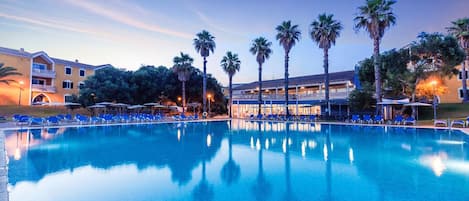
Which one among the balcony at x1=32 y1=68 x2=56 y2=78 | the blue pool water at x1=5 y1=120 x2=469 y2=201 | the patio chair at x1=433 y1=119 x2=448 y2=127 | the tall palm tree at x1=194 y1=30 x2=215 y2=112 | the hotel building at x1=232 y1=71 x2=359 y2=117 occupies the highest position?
the tall palm tree at x1=194 y1=30 x2=215 y2=112

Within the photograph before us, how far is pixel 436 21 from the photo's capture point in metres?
27.1

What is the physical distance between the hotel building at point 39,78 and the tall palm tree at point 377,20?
3388cm

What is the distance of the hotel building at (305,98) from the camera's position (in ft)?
97.7

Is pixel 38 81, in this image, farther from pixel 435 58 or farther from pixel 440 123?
pixel 435 58

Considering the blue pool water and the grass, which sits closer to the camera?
the blue pool water

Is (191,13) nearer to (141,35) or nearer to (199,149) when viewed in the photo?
(141,35)

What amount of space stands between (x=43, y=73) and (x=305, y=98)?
109 feet

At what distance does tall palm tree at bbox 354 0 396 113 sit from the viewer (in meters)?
22.5

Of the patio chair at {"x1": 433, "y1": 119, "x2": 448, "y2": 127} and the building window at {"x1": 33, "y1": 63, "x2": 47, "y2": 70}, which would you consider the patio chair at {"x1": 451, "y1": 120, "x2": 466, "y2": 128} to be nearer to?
the patio chair at {"x1": 433, "y1": 119, "x2": 448, "y2": 127}

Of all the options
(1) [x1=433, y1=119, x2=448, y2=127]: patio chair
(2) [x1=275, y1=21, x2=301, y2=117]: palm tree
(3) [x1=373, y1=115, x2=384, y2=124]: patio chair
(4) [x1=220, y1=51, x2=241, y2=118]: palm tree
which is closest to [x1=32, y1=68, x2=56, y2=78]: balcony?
(4) [x1=220, y1=51, x2=241, y2=118]: palm tree

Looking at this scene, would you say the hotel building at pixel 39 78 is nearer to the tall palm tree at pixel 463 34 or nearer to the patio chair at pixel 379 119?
the patio chair at pixel 379 119

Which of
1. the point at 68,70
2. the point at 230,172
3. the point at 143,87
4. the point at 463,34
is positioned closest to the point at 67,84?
the point at 68,70

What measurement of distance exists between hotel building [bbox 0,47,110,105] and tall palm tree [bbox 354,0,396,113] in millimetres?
33875

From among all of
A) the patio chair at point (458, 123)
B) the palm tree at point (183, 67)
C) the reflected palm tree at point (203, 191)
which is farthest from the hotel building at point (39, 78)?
the patio chair at point (458, 123)
